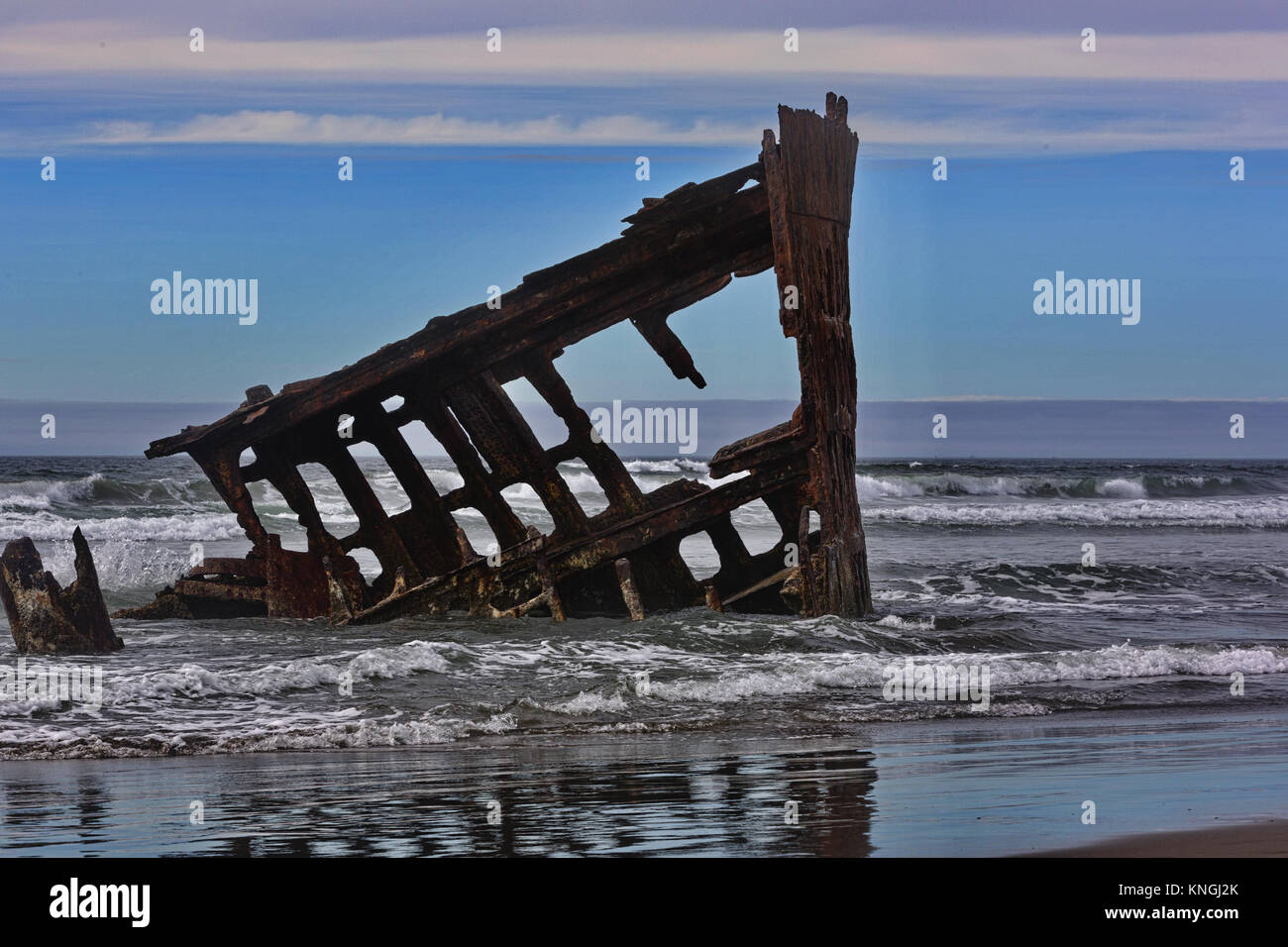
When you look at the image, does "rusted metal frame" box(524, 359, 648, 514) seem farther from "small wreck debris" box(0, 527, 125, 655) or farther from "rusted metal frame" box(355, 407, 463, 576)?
"small wreck debris" box(0, 527, 125, 655)

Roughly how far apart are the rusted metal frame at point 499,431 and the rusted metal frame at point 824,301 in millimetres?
1903

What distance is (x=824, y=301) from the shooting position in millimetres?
9469

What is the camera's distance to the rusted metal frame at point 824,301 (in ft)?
30.3

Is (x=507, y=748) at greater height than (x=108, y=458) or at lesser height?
lesser

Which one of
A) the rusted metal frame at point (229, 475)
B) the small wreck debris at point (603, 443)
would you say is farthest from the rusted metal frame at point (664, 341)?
the rusted metal frame at point (229, 475)

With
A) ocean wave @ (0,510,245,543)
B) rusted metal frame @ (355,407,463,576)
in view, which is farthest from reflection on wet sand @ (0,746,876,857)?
ocean wave @ (0,510,245,543)

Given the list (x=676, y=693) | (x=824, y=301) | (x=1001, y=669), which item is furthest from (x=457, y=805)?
(x=824, y=301)

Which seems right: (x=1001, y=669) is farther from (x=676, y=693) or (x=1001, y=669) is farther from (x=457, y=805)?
(x=457, y=805)

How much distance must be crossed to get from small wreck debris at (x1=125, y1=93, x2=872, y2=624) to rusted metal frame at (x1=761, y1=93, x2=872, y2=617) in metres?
0.02

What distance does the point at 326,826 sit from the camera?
4.34 meters

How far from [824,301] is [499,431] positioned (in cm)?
261

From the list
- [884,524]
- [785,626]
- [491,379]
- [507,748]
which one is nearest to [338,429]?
[491,379]
